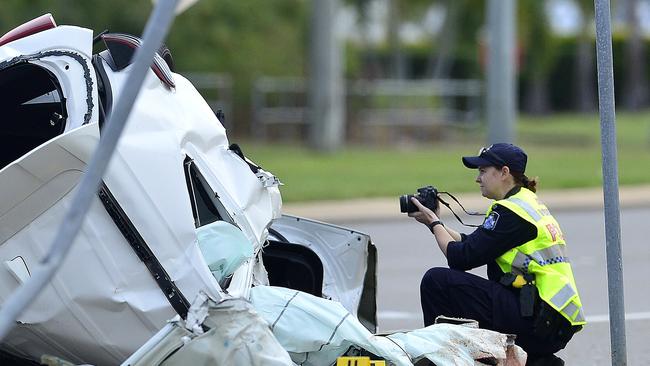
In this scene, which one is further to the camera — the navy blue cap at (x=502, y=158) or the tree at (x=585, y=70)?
the tree at (x=585, y=70)

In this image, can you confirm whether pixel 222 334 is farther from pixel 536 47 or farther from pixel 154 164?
pixel 536 47

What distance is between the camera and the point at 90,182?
3672 millimetres

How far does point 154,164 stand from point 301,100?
81.7 ft

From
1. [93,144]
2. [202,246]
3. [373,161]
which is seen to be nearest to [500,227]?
[202,246]

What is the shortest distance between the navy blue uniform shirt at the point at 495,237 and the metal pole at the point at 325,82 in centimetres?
1827

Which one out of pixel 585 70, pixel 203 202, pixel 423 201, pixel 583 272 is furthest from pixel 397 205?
pixel 585 70

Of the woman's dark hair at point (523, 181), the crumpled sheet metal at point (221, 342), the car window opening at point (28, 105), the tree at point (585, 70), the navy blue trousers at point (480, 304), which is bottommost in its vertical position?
the tree at point (585, 70)

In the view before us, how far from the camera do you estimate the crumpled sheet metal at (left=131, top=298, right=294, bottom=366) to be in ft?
15.3

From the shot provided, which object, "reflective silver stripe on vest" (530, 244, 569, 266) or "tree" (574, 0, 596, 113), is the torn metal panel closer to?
"reflective silver stripe on vest" (530, 244, 569, 266)

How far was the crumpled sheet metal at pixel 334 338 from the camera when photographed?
16.4 feet

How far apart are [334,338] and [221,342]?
0.56 m

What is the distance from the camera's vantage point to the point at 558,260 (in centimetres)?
570

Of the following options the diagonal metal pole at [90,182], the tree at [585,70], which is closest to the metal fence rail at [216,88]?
the tree at [585,70]

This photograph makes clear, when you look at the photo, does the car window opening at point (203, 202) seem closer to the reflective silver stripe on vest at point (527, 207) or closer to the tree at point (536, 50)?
the reflective silver stripe on vest at point (527, 207)
